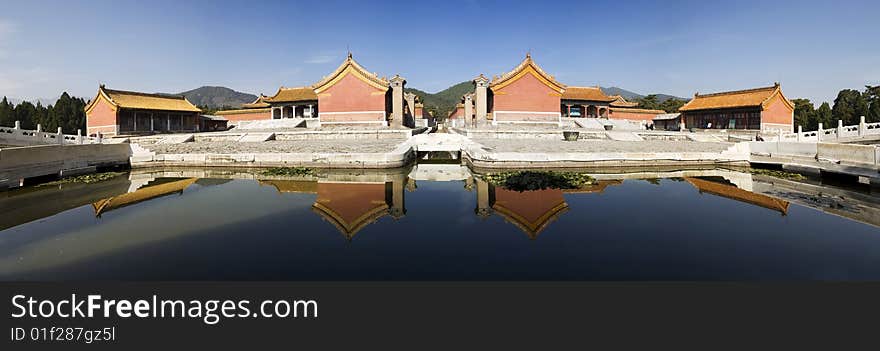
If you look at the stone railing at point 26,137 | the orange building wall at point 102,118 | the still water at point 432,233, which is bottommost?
the still water at point 432,233

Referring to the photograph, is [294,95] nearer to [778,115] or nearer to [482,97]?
[482,97]

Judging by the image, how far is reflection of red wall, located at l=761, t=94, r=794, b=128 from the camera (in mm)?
31344

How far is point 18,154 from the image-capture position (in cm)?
1166

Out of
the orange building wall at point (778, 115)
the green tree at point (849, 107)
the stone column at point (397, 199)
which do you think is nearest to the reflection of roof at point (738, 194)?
the stone column at point (397, 199)

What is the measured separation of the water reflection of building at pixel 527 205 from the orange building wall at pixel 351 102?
19.5 metres

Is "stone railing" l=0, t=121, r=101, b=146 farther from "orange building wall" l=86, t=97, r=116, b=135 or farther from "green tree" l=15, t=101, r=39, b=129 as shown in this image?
"green tree" l=15, t=101, r=39, b=129

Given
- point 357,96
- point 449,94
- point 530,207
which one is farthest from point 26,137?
point 449,94

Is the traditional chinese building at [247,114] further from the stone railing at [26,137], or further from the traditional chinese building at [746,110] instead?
the traditional chinese building at [746,110]

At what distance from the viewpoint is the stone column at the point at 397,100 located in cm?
3033

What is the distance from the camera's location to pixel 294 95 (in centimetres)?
3706

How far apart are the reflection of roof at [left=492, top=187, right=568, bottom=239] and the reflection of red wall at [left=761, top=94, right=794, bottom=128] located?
101ft

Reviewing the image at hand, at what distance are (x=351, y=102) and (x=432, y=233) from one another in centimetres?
2503

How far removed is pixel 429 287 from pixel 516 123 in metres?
27.5

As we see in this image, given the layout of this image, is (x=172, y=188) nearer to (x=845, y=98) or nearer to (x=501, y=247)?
(x=501, y=247)
